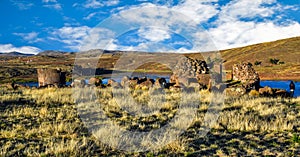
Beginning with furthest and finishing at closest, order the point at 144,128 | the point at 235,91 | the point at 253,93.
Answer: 1. the point at 235,91
2. the point at 253,93
3. the point at 144,128

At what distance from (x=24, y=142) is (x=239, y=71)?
836 inches

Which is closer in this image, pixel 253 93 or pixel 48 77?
pixel 253 93

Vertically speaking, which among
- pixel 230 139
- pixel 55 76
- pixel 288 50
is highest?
pixel 288 50

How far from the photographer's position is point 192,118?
447 inches

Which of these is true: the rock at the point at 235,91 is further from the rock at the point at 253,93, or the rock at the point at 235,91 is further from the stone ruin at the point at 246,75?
the stone ruin at the point at 246,75

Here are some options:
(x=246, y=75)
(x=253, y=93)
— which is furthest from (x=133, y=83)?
(x=253, y=93)

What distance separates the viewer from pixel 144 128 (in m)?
10.0

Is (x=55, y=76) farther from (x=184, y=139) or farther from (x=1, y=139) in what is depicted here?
(x=184, y=139)

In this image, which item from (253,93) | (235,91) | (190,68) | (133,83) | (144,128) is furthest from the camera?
(190,68)

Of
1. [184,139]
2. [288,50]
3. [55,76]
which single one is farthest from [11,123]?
[288,50]

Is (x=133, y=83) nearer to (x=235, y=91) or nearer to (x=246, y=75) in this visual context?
(x=235, y=91)

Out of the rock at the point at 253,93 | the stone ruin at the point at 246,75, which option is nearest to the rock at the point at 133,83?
the stone ruin at the point at 246,75

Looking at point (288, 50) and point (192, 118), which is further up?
point (288, 50)

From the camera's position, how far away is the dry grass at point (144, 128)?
7734 millimetres
